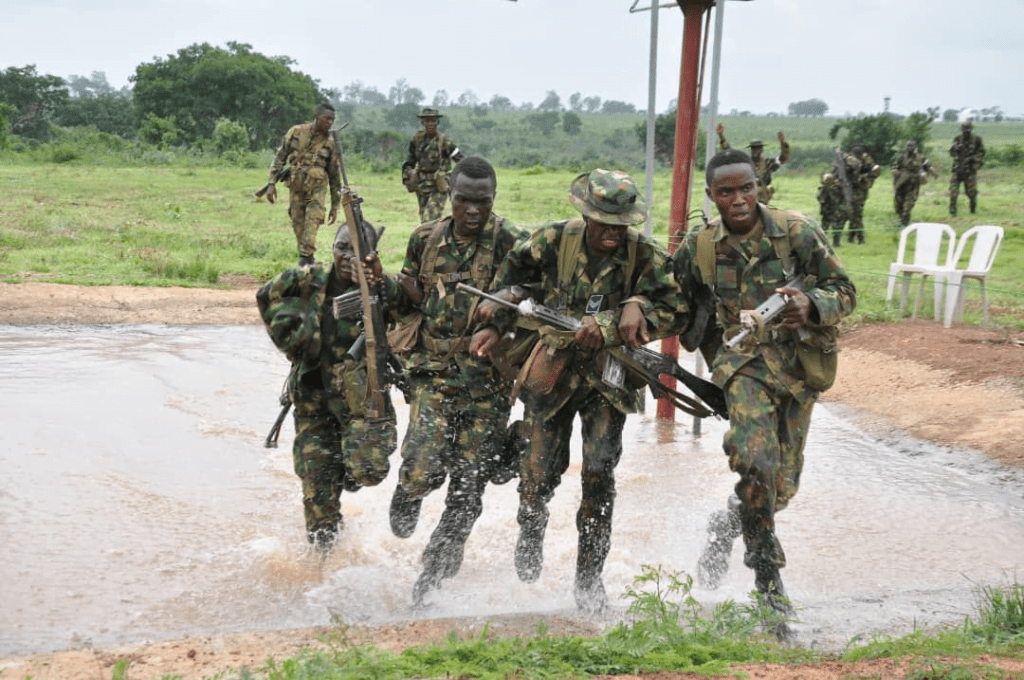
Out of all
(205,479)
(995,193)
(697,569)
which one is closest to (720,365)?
(697,569)

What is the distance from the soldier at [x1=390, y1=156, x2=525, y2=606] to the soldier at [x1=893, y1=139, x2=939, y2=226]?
16867 millimetres

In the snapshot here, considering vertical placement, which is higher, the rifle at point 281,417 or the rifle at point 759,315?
the rifle at point 759,315

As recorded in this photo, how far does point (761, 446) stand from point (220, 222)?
17575 mm

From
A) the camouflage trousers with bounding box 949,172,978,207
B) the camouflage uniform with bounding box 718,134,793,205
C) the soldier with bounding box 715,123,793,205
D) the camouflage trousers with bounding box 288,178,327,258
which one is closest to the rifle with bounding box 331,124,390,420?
the camouflage trousers with bounding box 288,178,327,258

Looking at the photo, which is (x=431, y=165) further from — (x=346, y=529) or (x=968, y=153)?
(x=968, y=153)

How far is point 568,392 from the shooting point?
5445 mm

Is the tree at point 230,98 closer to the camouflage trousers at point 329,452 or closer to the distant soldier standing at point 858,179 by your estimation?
the distant soldier standing at point 858,179

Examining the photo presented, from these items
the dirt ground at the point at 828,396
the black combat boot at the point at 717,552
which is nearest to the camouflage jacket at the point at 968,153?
the dirt ground at the point at 828,396

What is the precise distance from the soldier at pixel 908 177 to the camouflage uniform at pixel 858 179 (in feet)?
1.95

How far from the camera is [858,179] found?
2083cm

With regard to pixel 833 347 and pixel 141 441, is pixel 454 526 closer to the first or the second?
pixel 833 347

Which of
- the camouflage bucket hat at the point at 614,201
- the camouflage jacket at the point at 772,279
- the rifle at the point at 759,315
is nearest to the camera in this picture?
the rifle at the point at 759,315

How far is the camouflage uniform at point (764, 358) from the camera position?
204 inches

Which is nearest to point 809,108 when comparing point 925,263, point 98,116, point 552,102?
point 552,102
